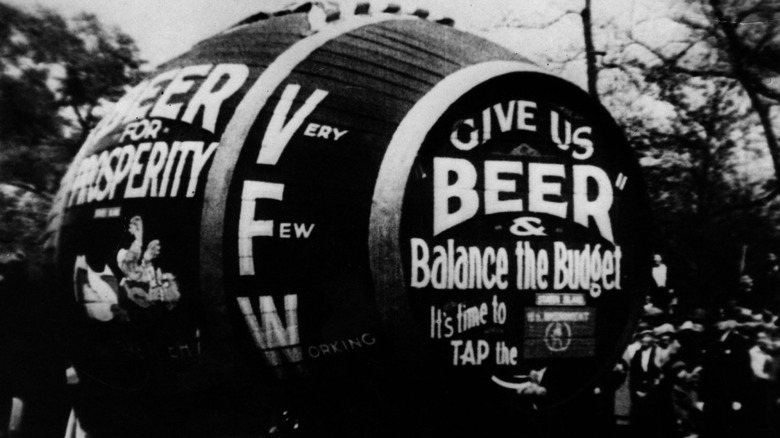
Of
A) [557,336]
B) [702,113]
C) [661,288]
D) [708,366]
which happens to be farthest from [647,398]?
[702,113]

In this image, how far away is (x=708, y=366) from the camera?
13.0 feet

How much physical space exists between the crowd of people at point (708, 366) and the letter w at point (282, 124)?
194 cm

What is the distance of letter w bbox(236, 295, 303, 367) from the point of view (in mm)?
3260

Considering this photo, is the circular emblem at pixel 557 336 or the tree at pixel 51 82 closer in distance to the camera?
the circular emblem at pixel 557 336

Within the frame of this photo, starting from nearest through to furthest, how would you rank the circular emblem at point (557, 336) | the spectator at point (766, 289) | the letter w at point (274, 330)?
the letter w at point (274, 330), the circular emblem at point (557, 336), the spectator at point (766, 289)

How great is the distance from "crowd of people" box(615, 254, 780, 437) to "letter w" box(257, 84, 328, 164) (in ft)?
6.35

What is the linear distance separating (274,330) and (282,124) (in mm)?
893

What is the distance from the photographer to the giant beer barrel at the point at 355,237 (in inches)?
128

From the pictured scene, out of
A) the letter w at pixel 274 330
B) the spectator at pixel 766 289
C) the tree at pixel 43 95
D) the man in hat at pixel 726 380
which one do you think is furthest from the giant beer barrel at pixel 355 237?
the spectator at pixel 766 289

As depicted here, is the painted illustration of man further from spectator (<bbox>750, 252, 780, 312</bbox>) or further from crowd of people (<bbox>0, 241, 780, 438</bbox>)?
spectator (<bbox>750, 252, 780, 312</bbox>)

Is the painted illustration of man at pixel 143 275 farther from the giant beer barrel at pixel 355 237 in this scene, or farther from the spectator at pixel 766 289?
A: the spectator at pixel 766 289

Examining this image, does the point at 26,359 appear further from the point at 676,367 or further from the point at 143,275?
the point at 676,367

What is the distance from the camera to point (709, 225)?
4043 millimetres

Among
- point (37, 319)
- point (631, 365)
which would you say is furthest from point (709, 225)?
point (37, 319)
